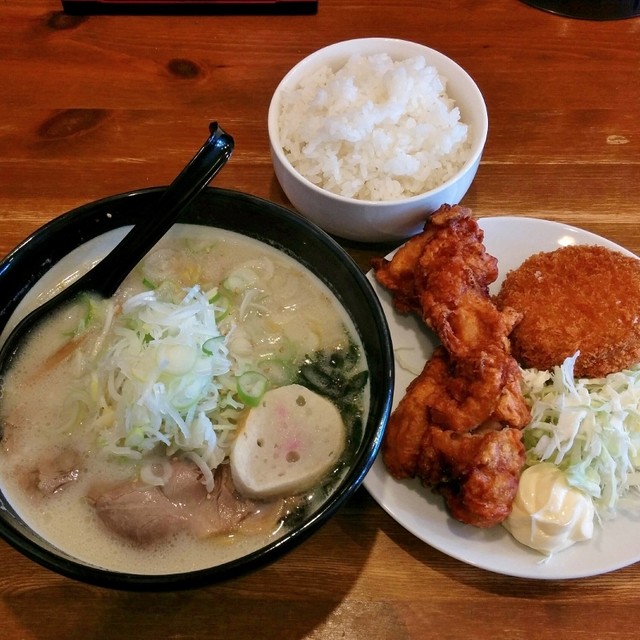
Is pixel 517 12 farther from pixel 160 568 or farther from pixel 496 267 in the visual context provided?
pixel 160 568

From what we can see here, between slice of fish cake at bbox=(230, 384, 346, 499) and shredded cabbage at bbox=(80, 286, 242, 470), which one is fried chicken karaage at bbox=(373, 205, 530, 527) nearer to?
slice of fish cake at bbox=(230, 384, 346, 499)

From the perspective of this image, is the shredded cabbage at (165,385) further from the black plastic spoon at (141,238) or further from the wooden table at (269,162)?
the wooden table at (269,162)

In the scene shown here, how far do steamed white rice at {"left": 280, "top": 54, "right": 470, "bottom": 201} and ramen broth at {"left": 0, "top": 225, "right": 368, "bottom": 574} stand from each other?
0.36 m

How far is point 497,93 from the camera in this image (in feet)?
6.79

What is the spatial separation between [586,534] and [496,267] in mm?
637

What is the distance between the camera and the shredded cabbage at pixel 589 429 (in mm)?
1306

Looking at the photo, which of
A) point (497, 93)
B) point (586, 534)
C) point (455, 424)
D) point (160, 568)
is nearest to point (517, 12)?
point (497, 93)

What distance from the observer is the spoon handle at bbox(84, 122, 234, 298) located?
4.17 ft

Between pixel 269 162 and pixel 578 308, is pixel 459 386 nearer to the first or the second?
pixel 578 308

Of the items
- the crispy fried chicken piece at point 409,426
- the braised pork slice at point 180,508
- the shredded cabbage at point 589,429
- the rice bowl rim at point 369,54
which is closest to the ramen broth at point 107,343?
the braised pork slice at point 180,508

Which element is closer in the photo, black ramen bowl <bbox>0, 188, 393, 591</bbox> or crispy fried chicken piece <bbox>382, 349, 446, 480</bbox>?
black ramen bowl <bbox>0, 188, 393, 591</bbox>

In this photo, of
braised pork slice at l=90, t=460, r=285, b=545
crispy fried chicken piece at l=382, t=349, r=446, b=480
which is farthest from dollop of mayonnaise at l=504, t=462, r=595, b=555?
braised pork slice at l=90, t=460, r=285, b=545

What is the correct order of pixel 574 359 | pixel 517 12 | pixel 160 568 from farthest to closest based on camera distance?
pixel 517 12
pixel 574 359
pixel 160 568

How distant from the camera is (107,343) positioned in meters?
1.29
